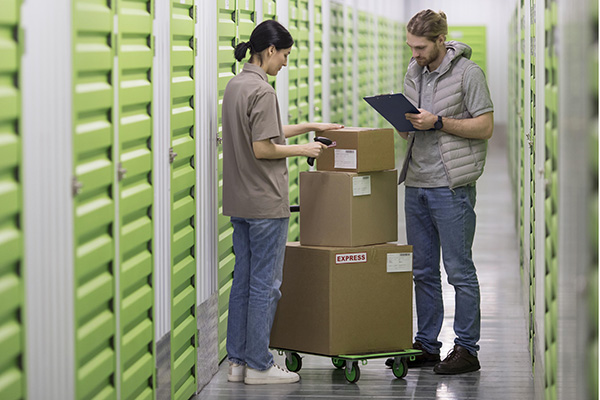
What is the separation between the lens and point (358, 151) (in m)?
4.27

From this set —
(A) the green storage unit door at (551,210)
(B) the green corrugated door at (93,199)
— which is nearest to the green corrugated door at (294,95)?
(A) the green storage unit door at (551,210)

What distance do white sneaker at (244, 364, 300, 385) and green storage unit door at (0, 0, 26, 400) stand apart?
6.75ft

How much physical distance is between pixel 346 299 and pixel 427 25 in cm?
134

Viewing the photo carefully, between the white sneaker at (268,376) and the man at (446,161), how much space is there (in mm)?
745

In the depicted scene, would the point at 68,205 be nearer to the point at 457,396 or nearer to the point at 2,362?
the point at 2,362

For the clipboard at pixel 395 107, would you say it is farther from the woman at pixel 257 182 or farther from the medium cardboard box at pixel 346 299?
the medium cardboard box at pixel 346 299

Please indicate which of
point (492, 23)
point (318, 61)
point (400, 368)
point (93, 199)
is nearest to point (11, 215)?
point (93, 199)

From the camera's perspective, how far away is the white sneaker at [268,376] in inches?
173

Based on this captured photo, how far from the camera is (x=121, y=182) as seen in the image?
10.5 ft

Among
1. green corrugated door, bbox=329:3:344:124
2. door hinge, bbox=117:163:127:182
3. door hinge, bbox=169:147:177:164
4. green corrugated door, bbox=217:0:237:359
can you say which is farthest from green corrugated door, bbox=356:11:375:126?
door hinge, bbox=117:163:127:182

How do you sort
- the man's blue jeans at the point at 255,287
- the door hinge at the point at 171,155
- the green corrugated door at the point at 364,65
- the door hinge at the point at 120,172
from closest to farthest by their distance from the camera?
the door hinge at the point at 120,172
the door hinge at the point at 171,155
the man's blue jeans at the point at 255,287
the green corrugated door at the point at 364,65

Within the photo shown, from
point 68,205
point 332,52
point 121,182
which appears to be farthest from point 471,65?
point 332,52

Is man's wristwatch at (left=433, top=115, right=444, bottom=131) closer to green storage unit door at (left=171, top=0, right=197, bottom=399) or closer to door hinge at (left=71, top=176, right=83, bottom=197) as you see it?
green storage unit door at (left=171, top=0, right=197, bottom=399)

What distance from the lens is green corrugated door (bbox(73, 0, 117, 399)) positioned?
2.80 meters
